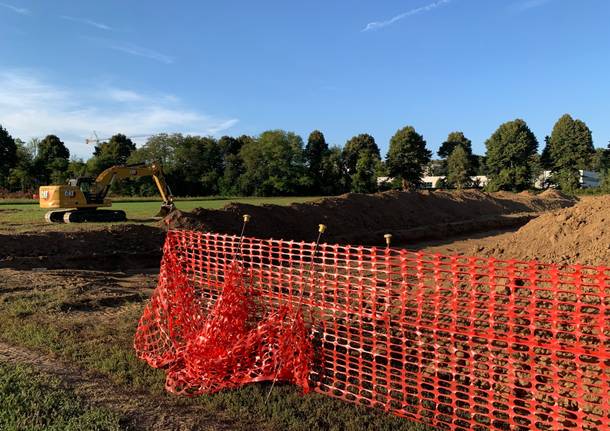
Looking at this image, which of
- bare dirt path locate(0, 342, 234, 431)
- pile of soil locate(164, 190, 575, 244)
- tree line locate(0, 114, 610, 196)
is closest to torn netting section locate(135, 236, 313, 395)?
bare dirt path locate(0, 342, 234, 431)

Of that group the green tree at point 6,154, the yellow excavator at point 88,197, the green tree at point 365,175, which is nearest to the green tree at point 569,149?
the green tree at point 365,175

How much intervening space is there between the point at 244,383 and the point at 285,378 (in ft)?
1.40

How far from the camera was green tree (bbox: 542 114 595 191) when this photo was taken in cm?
6612

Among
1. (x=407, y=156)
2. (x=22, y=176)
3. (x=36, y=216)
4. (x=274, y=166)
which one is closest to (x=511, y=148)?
(x=407, y=156)

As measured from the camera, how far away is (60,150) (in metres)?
76.2

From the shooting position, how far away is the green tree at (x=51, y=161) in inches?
2429

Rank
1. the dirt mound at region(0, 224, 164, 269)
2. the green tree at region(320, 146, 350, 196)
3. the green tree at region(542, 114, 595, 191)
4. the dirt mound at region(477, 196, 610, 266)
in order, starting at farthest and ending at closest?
the green tree at region(320, 146, 350, 196)
the green tree at region(542, 114, 595, 191)
the dirt mound at region(0, 224, 164, 269)
the dirt mound at region(477, 196, 610, 266)

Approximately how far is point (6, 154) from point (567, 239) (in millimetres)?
70055

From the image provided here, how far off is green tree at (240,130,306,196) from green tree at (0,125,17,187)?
104 feet

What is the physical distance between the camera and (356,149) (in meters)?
79.2

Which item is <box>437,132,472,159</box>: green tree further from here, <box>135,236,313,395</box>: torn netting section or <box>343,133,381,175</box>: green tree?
<box>135,236,313,395</box>: torn netting section

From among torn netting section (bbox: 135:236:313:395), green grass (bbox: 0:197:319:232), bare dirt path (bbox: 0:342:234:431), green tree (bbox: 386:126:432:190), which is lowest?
bare dirt path (bbox: 0:342:234:431)

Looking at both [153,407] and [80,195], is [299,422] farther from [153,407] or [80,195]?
[80,195]

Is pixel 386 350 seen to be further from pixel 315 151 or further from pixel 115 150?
pixel 115 150
